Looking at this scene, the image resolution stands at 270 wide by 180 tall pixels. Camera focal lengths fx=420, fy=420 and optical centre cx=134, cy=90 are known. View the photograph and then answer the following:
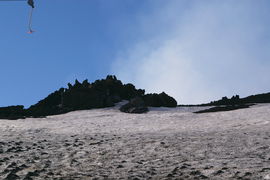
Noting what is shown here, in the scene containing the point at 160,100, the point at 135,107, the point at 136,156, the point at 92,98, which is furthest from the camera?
the point at 92,98

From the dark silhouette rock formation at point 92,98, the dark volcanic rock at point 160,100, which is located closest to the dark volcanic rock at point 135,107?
the dark silhouette rock formation at point 92,98

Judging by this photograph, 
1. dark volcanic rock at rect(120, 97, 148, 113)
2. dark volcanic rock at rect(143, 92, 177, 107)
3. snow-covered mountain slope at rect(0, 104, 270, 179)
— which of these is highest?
dark volcanic rock at rect(143, 92, 177, 107)

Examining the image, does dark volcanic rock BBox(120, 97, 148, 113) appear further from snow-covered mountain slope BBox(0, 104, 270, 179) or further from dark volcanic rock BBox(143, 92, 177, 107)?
snow-covered mountain slope BBox(0, 104, 270, 179)

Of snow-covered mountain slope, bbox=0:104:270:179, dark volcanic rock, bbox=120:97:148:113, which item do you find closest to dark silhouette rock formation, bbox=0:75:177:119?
dark volcanic rock, bbox=120:97:148:113

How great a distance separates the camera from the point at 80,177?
385 inches

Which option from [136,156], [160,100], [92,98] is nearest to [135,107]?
[160,100]

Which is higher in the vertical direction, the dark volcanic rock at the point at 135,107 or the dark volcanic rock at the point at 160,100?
the dark volcanic rock at the point at 160,100

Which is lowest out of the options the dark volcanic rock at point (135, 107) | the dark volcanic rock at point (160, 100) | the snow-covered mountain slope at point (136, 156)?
the snow-covered mountain slope at point (136, 156)

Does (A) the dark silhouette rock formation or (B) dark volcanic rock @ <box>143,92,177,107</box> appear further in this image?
(B) dark volcanic rock @ <box>143,92,177,107</box>

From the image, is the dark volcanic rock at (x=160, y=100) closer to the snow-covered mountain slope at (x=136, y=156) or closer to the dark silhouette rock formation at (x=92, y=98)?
the dark silhouette rock formation at (x=92, y=98)

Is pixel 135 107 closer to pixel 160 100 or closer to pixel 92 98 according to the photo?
pixel 160 100

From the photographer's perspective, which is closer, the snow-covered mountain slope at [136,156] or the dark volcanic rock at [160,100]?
the snow-covered mountain slope at [136,156]

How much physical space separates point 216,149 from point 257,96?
28.1 metres

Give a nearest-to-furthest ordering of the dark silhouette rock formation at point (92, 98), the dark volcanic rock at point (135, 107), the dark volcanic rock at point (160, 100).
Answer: the dark volcanic rock at point (135, 107) → the dark silhouette rock formation at point (92, 98) → the dark volcanic rock at point (160, 100)
